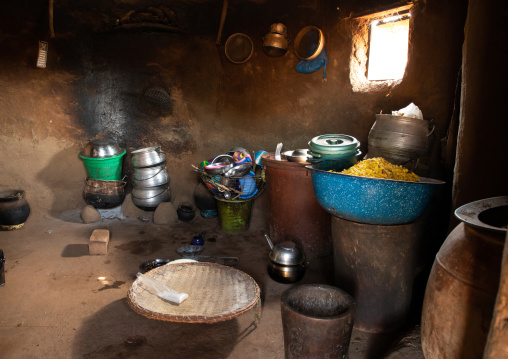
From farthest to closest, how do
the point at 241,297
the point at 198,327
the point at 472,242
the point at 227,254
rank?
the point at 227,254 < the point at 198,327 < the point at 241,297 < the point at 472,242

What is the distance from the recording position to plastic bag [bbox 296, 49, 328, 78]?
4.69m

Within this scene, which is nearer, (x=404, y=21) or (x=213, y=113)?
(x=404, y=21)

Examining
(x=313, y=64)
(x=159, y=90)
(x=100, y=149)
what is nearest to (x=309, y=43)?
(x=313, y=64)

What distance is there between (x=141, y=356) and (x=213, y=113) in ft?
13.8

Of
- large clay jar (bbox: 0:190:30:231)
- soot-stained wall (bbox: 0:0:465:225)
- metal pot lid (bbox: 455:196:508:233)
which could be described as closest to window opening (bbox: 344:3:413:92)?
soot-stained wall (bbox: 0:0:465:225)

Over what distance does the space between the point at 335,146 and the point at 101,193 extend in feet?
13.2

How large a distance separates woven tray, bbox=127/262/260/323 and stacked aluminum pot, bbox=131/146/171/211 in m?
2.88

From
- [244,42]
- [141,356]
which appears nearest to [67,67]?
[244,42]

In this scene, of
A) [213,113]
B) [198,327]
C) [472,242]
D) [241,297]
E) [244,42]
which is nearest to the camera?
[472,242]

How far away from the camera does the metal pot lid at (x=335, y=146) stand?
3.10 m

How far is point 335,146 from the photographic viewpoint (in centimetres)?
309

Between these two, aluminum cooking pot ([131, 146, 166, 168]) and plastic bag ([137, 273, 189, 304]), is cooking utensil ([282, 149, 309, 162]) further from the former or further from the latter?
aluminum cooking pot ([131, 146, 166, 168])

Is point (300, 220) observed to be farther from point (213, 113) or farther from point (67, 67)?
point (67, 67)

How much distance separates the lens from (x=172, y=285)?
254cm
